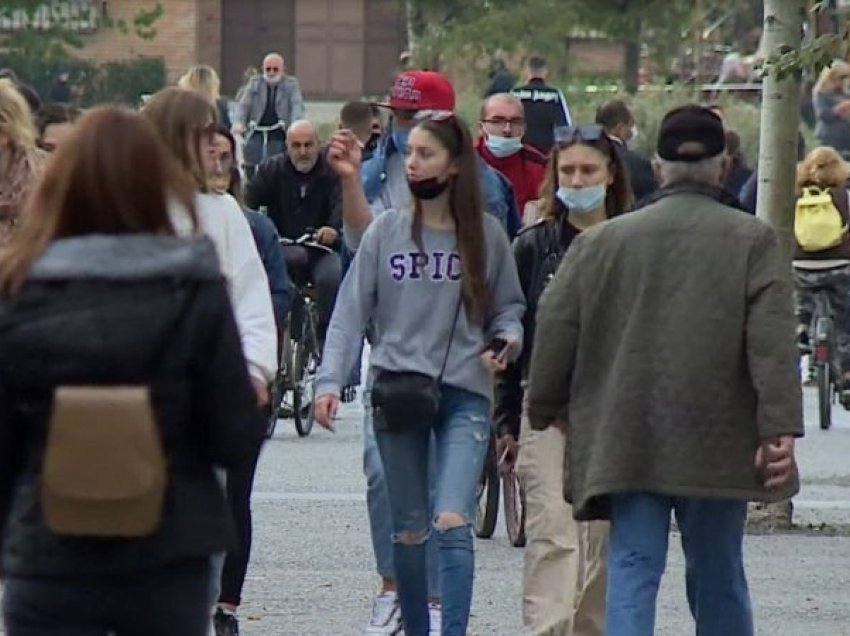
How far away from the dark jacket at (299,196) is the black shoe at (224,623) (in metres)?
7.21

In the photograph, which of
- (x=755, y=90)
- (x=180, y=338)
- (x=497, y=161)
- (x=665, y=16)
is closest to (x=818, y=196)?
(x=497, y=161)

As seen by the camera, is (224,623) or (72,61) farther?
(72,61)

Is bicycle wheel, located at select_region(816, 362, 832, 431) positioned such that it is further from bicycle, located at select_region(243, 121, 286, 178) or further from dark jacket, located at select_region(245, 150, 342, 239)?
bicycle, located at select_region(243, 121, 286, 178)

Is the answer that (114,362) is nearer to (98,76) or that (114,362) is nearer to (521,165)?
(521,165)

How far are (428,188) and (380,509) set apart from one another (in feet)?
3.99

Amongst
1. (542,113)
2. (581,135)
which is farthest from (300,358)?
(581,135)

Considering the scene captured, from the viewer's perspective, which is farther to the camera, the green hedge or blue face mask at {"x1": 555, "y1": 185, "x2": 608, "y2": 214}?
the green hedge

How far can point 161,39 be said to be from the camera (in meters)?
52.4

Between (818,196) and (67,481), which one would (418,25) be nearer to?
(818,196)

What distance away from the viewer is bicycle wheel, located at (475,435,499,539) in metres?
11.3

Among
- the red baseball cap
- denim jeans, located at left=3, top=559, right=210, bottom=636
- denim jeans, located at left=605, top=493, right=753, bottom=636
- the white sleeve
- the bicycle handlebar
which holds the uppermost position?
the red baseball cap

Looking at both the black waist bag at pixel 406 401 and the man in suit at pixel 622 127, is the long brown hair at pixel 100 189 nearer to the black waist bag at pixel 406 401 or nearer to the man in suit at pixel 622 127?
the black waist bag at pixel 406 401

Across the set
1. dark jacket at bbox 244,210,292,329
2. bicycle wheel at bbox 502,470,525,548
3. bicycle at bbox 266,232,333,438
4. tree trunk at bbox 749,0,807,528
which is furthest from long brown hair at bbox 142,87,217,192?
bicycle at bbox 266,232,333,438

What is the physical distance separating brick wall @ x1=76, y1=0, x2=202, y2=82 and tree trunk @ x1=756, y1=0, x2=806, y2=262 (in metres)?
38.0
